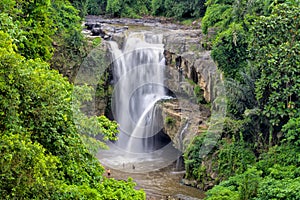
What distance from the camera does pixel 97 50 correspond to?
1947 centimetres

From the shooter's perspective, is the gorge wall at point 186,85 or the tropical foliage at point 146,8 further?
the tropical foliage at point 146,8

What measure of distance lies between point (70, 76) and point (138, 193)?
11.6 meters

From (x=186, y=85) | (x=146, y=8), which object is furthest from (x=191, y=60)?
(x=146, y=8)

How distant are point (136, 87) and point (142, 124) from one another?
2205 millimetres

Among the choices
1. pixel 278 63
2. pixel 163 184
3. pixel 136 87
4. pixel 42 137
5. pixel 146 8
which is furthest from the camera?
pixel 146 8

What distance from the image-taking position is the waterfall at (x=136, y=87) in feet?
58.5

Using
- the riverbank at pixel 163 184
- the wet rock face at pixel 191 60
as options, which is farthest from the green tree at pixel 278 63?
the riverbank at pixel 163 184

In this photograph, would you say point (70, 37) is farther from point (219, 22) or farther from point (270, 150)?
point (270, 150)

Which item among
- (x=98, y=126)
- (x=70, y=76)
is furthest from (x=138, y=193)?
(x=70, y=76)

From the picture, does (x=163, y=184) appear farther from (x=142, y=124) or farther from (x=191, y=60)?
(x=191, y=60)

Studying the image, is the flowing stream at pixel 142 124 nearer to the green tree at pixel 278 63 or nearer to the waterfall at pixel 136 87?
the waterfall at pixel 136 87

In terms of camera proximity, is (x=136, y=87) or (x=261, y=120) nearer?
(x=261, y=120)

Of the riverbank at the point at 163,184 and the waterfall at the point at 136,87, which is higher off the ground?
the waterfall at the point at 136,87

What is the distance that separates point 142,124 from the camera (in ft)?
58.1
